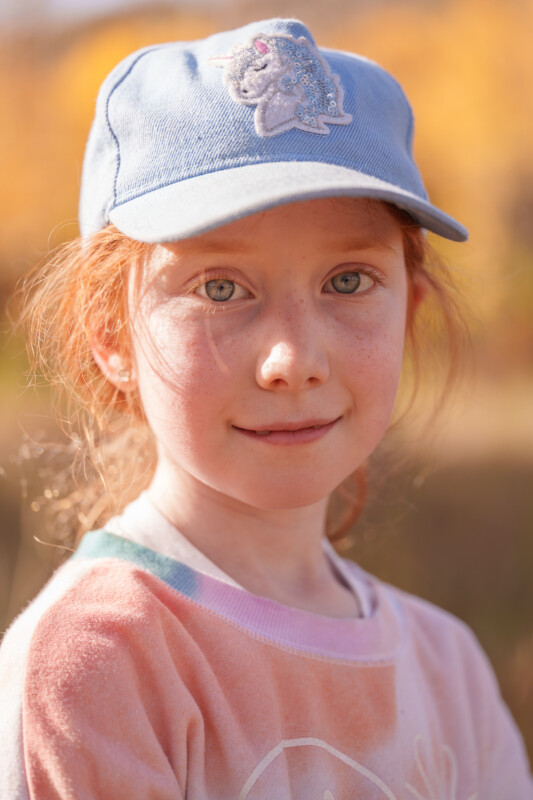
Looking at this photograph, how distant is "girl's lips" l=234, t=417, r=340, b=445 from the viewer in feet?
3.78

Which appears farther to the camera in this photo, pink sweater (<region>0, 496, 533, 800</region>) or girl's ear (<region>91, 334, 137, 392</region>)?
girl's ear (<region>91, 334, 137, 392</region>)

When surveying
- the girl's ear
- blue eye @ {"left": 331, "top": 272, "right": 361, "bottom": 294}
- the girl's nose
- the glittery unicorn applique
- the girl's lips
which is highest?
the glittery unicorn applique

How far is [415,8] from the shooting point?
3.12 meters

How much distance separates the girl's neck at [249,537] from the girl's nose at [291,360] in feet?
0.85

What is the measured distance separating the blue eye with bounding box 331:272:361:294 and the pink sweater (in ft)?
1.50

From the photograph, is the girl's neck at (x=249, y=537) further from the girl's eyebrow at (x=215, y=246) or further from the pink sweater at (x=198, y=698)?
the girl's eyebrow at (x=215, y=246)

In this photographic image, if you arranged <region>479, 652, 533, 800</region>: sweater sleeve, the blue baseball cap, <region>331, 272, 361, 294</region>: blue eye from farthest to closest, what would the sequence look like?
1. <region>479, 652, 533, 800</region>: sweater sleeve
2. <region>331, 272, 361, 294</region>: blue eye
3. the blue baseball cap

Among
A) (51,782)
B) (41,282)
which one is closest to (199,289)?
(41,282)

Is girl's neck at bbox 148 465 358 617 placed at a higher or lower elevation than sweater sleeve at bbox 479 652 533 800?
higher

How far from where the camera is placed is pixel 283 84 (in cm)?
113

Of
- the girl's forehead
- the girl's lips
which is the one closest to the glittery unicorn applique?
the girl's forehead

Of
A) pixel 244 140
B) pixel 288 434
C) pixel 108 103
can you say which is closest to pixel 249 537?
pixel 288 434

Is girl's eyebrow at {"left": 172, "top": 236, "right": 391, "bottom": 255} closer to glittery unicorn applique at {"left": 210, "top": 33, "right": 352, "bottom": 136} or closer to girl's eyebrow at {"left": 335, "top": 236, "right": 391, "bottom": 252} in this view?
girl's eyebrow at {"left": 335, "top": 236, "right": 391, "bottom": 252}

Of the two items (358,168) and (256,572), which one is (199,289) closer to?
(358,168)
